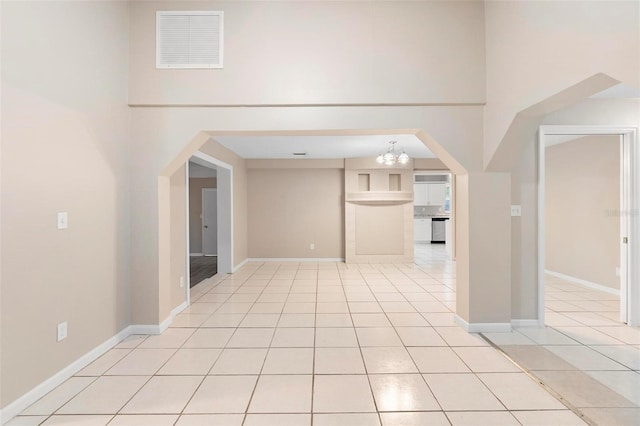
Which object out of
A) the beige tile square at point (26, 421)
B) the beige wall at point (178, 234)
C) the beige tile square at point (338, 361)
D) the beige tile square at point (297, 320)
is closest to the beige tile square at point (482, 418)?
the beige tile square at point (338, 361)

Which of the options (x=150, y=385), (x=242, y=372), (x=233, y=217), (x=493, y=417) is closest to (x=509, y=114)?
(x=493, y=417)

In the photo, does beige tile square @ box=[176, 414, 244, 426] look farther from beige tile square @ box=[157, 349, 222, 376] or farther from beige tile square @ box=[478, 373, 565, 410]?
beige tile square @ box=[478, 373, 565, 410]

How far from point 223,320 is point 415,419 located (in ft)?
7.99

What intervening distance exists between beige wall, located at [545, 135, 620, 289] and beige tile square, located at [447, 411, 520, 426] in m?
4.12

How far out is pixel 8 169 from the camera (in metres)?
1.91

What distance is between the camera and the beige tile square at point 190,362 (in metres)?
2.47

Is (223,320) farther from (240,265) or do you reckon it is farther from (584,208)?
(584,208)

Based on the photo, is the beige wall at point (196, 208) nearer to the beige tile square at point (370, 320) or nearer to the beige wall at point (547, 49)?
the beige tile square at point (370, 320)

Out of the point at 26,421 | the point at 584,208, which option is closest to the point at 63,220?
the point at 26,421

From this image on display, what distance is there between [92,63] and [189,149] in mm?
1061

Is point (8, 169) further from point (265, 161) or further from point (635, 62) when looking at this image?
point (265, 161)

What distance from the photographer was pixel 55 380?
2.25 meters

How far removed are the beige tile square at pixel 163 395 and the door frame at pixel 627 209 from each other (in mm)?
3486

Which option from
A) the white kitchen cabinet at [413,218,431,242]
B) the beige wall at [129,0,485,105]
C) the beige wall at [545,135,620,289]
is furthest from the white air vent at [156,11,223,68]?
the white kitchen cabinet at [413,218,431,242]
